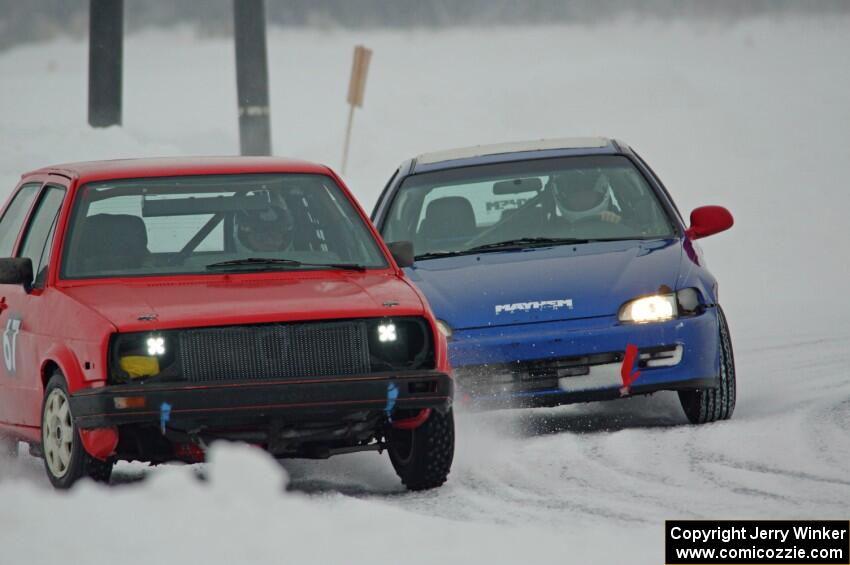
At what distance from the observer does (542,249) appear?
36.8 feet

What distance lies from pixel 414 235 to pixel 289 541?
196 inches

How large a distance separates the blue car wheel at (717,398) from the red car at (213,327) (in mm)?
1927

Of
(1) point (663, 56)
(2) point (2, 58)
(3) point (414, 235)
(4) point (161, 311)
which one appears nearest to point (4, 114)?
(2) point (2, 58)

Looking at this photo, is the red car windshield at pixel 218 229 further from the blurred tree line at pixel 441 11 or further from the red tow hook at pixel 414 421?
the blurred tree line at pixel 441 11

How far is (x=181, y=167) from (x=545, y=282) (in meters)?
2.07

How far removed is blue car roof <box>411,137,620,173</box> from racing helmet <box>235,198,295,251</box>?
2663 mm

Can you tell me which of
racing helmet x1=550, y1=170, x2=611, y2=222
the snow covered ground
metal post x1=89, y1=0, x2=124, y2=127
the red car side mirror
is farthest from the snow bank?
metal post x1=89, y1=0, x2=124, y2=127

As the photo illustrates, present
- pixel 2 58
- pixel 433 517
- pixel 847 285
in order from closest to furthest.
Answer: pixel 433 517 < pixel 847 285 < pixel 2 58

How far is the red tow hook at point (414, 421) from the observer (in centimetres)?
879

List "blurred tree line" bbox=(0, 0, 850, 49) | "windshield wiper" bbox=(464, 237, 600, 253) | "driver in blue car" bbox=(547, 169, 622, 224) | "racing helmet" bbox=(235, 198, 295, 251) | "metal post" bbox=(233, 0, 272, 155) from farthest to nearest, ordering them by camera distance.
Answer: "blurred tree line" bbox=(0, 0, 850, 49) < "metal post" bbox=(233, 0, 272, 155) < "driver in blue car" bbox=(547, 169, 622, 224) < "windshield wiper" bbox=(464, 237, 600, 253) < "racing helmet" bbox=(235, 198, 295, 251)

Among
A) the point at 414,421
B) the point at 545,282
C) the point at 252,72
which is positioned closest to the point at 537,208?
the point at 545,282

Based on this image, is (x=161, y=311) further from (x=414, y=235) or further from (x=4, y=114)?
(x=4, y=114)

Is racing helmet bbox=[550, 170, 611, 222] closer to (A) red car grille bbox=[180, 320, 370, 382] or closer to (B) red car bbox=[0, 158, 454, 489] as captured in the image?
(B) red car bbox=[0, 158, 454, 489]

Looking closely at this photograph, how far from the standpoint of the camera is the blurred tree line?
43.1 metres
